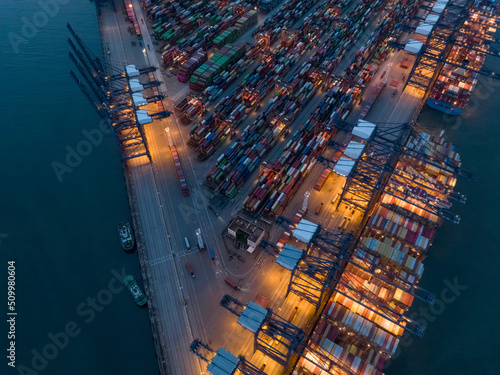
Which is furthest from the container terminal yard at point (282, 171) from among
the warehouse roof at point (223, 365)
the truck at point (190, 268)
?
the truck at point (190, 268)

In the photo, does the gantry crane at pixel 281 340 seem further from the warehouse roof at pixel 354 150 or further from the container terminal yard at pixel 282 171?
the warehouse roof at pixel 354 150

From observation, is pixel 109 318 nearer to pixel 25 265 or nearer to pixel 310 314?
pixel 25 265

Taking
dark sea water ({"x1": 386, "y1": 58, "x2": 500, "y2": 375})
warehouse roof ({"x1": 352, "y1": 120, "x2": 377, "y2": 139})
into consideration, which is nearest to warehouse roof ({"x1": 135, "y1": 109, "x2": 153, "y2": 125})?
warehouse roof ({"x1": 352, "y1": 120, "x2": 377, "y2": 139})

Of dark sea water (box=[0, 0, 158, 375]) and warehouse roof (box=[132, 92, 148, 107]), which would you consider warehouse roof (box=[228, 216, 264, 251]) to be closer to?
dark sea water (box=[0, 0, 158, 375])

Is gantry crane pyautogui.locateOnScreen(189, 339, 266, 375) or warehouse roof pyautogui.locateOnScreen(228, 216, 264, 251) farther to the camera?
warehouse roof pyautogui.locateOnScreen(228, 216, 264, 251)

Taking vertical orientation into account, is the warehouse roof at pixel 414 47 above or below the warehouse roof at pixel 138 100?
above

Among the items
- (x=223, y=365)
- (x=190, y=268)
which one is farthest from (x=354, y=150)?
(x=223, y=365)
